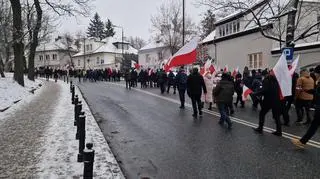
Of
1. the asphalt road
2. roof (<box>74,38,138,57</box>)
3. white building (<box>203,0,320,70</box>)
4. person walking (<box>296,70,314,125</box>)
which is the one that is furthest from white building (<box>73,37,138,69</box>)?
the asphalt road

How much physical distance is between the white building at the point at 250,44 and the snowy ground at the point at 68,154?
17.0 meters

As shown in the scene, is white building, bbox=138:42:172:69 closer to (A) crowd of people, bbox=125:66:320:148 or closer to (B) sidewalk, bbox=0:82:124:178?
(A) crowd of people, bbox=125:66:320:148

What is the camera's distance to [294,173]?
6938 millimetres

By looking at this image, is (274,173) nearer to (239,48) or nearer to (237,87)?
(237,87)

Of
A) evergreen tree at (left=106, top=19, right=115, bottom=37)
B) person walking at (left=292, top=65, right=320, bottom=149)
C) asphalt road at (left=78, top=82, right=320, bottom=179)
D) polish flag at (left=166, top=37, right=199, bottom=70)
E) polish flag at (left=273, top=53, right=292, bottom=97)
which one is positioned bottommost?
asphalt road at (left=78, top=82, right=320, bottom=179)

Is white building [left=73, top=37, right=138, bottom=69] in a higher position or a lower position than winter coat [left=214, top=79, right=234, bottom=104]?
higher

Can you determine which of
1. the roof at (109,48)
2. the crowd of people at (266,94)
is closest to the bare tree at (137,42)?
the roof at (109,48)

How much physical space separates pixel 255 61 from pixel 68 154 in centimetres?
3055

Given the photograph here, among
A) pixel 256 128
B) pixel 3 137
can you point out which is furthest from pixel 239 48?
pixel 3 137

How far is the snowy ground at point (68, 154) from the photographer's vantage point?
701 cm

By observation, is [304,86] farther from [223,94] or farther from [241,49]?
[241,49]

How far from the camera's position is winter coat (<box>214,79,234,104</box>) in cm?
1209

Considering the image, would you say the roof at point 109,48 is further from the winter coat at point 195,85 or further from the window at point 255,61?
the winter coat at point 195,85

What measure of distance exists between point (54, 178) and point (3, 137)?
4.44 m
